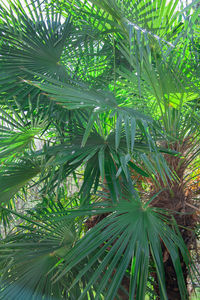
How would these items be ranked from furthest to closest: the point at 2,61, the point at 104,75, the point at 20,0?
1. the point at 104,75
2. the point at 20,0
3. the point at 2,61

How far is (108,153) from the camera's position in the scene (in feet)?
4.52

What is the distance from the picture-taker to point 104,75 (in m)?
1.96

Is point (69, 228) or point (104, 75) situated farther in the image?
point (104, 75)

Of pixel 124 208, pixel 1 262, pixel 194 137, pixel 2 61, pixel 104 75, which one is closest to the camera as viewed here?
pixel 124 208

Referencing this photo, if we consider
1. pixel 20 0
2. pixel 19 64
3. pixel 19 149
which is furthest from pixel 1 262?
pixel 20 0

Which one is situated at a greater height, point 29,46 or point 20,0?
point 20,0

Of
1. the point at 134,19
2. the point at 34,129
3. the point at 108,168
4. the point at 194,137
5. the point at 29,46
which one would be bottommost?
the point at 108,168

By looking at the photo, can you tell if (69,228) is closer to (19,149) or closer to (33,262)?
(33,262)

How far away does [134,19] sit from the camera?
134 centimetres

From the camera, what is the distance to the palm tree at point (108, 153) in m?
1.15

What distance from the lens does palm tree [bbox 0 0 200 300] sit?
115 centimetres

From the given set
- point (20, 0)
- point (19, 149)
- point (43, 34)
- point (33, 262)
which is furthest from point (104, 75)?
point (33, 262)

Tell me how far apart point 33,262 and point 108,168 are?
0.49m

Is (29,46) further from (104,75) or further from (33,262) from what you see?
(33,262)
